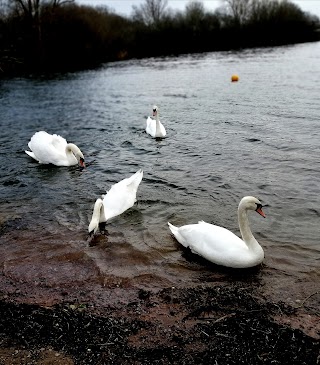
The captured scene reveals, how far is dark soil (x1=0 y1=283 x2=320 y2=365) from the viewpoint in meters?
3.91

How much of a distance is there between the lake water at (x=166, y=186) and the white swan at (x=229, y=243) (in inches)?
7.0

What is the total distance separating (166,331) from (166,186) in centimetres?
469

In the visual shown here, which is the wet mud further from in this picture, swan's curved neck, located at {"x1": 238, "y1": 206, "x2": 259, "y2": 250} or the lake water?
swan's curved neck, located at {"x1": 238, "y1": 206, "x2": 259, "y2": 250}

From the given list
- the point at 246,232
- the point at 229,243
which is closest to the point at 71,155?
the point at 229,243

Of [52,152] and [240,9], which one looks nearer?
[52,152]

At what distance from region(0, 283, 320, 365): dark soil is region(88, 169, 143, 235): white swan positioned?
91.7 inches

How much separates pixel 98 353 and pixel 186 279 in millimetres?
1701

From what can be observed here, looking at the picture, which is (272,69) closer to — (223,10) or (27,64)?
(27,64)

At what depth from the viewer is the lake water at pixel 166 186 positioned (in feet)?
18.6

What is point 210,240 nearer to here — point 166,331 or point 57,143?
point 166,331

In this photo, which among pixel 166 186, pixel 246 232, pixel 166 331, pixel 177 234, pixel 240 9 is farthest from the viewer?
pixel 240 9

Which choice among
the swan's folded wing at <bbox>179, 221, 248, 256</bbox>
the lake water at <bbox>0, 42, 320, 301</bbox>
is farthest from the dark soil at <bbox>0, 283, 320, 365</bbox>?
the swan's folded wing at <bbox>179, 221, 248, 256</bbox>

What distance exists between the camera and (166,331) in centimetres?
429

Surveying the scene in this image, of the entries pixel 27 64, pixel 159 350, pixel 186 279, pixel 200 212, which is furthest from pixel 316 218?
pixel 27 64
